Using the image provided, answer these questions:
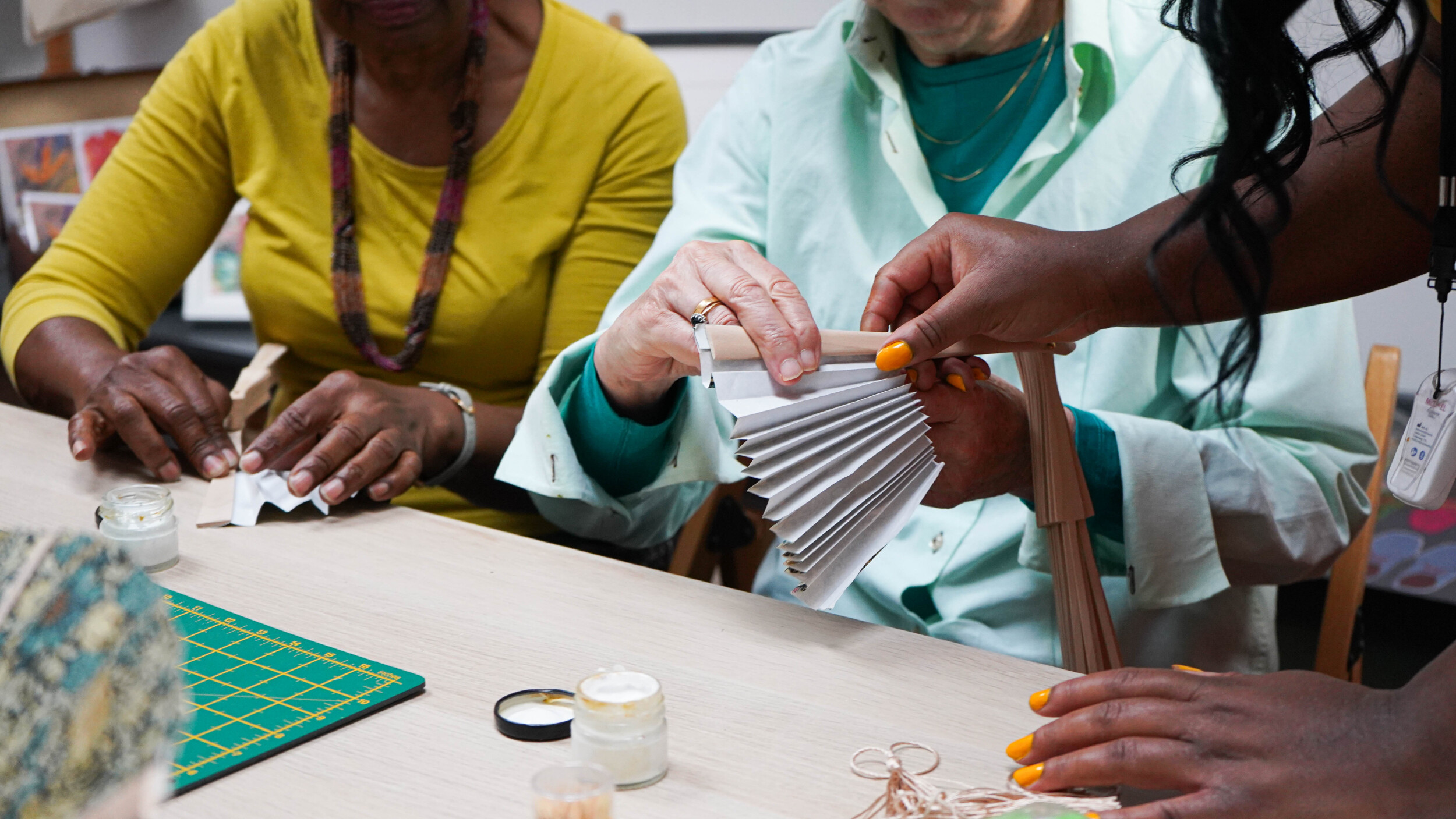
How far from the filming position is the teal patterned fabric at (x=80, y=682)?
0.47m

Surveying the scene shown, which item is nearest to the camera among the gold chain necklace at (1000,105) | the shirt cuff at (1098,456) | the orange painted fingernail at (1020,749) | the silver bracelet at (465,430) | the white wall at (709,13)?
the orange painted fingernail at (1020,749)

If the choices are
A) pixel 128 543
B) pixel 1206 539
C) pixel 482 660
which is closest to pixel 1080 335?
pixel 1206 539

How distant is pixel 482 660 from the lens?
2.90 feet

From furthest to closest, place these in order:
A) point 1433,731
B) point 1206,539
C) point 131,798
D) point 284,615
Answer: point 1206,539 < point 284,615 < point 1433,731 < point 131,798

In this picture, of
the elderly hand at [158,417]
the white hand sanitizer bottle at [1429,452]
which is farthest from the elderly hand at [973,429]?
the elderly hand at [158,417]

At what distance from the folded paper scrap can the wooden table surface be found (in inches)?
3.5

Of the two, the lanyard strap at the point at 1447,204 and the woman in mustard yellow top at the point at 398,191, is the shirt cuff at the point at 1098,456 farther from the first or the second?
the woman in mustard yellow top at the point at 398,191

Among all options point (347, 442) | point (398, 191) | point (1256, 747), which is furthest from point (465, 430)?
point (1256, 747)

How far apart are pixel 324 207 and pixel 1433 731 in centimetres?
153

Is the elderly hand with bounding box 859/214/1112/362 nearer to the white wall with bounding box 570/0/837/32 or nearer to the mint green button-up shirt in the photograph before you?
the mint green button-up shirt

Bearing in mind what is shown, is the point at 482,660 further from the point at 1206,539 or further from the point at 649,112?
the point at 649,112

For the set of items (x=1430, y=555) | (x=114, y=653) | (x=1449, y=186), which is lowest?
(x=1430, y=555)

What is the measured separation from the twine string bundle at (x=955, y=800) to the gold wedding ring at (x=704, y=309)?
1.42ft

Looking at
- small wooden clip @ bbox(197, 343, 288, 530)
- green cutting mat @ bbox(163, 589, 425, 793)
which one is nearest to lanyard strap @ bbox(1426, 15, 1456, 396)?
green cutting mat @ bbox(163, 589, 425, 793)
